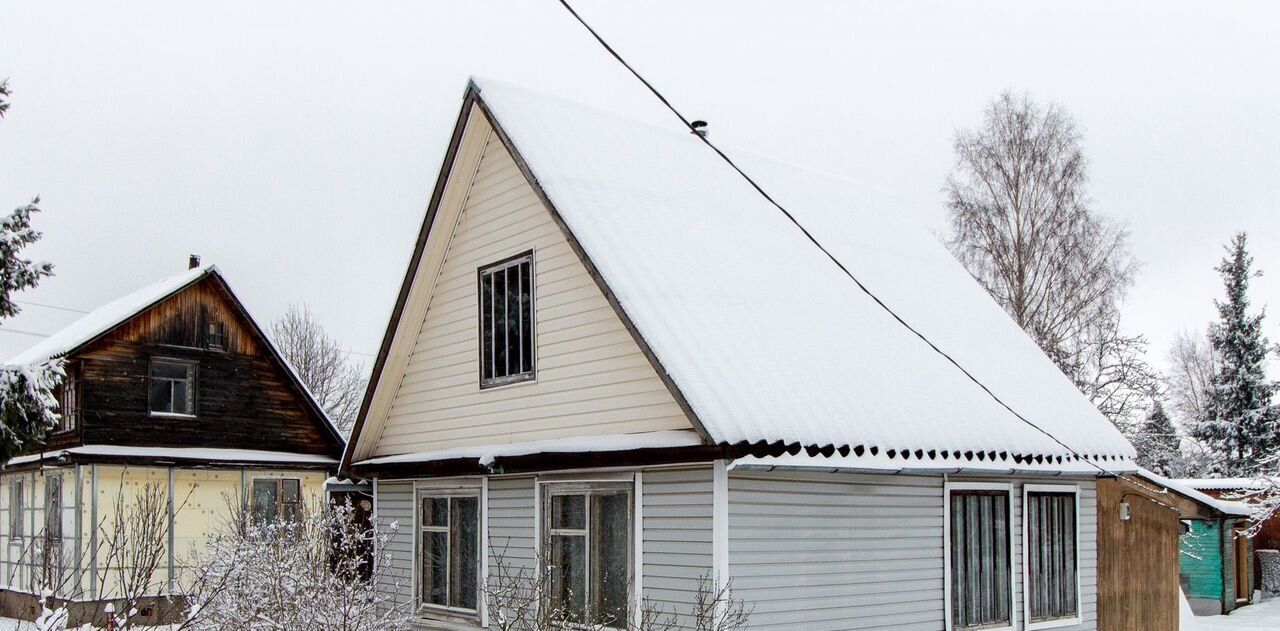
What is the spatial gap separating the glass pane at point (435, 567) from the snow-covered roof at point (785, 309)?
4.26 meters

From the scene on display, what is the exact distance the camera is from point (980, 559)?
12.5 m

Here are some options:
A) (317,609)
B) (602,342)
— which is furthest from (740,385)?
(317,609)

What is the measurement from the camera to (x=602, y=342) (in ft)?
36.9

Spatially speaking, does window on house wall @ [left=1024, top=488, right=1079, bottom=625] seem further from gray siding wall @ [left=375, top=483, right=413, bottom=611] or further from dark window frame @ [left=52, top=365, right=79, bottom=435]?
dark window frame @ [left=52, top=365, right=79, bottom=435]

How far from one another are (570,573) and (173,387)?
16.1m

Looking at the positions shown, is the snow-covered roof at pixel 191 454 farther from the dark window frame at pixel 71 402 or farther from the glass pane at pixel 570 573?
the glass pane at pixel 570 573

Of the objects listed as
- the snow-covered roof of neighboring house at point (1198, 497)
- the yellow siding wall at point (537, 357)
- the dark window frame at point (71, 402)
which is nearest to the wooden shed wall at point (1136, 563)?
the snow-covered roof of neighboring house at point (1198, 497)

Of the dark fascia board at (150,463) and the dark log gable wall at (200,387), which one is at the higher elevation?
the dark log gable wall at (200,387)

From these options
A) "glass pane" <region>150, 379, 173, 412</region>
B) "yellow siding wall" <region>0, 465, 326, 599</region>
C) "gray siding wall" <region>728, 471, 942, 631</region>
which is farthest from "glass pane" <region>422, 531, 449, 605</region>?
"glass pane" <region>150, 379, 173, 412</region>

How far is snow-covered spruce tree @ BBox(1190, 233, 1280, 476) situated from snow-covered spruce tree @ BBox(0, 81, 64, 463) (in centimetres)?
3434

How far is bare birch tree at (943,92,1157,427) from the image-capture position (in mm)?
28047

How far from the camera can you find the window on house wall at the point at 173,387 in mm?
24484

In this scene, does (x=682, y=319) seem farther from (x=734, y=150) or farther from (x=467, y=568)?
(x=734, y=150)

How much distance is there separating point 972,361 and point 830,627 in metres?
4.43
